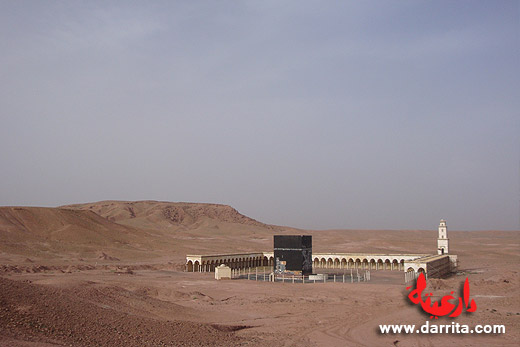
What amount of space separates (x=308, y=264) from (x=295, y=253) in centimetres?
166

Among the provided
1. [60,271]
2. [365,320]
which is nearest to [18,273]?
[60,271]

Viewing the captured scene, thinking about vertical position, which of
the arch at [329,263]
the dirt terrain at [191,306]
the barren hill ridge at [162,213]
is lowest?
the arch at [329,263]

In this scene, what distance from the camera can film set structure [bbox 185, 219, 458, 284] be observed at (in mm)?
40344

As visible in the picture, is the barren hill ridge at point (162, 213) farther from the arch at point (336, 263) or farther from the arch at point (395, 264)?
the arch at point (395, 264)

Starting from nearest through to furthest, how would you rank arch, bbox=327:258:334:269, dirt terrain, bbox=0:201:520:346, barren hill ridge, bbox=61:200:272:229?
1. dirt terrain, bbox=0:201:520:346
2. arch, bbox=327:258:334:269
3. barren hill ridge, bbox=61:200:272:229

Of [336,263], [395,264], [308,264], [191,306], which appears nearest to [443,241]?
[395,264]

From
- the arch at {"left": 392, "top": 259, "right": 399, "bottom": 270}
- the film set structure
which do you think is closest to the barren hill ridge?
the film set structure

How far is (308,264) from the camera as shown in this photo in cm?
4325

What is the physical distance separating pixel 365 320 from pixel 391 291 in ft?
31.3

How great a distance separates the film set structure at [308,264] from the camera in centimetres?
4034

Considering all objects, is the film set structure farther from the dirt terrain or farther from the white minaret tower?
the dirt terrain

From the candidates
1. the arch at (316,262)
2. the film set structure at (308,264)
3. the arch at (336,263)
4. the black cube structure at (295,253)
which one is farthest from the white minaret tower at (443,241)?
the black cube structure at (295,253)

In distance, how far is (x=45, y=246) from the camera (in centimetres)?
5659

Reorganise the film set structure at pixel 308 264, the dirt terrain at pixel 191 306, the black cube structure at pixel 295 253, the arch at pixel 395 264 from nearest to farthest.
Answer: the dirt terrain at pixel 191 306
the film set structure at pixel 308 264
the black cube structure at pixel 295 253
the arch at pixel 395 264
